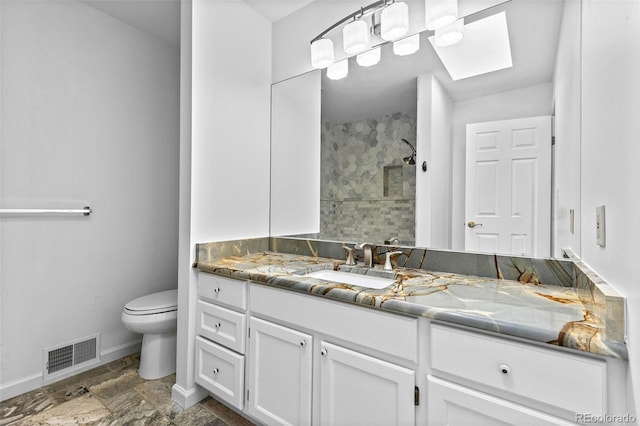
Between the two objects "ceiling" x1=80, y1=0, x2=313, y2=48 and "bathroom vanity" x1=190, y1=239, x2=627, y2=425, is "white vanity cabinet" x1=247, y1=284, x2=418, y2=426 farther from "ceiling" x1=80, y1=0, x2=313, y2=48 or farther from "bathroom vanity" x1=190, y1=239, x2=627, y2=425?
"ceiling" x1=80, y1=0, x2=313, y2=48

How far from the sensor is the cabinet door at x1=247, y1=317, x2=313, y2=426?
4.24ft

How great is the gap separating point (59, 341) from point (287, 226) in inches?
63.5

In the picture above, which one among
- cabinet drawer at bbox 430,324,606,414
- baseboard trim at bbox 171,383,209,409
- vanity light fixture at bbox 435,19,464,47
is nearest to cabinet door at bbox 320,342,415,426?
cabinet drawer at bbox 430,324,606,414

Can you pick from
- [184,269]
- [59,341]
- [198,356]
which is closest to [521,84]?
[184,269]

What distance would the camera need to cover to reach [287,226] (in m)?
2.22

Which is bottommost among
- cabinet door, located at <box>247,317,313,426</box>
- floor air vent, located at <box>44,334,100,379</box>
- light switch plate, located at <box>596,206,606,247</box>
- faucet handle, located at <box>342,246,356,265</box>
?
floor air vent, located at <box>44,334,100,379</box>

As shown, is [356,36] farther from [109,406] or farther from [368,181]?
[109,406]

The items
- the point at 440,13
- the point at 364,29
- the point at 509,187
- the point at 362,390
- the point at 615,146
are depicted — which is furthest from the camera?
the point at 364,29

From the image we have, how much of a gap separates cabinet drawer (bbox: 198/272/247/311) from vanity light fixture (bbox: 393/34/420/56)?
4.67 ft

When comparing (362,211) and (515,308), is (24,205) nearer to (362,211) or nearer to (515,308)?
(362,211)

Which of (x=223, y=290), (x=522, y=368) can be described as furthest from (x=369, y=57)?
(x=522, y=368)

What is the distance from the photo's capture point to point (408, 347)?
1025 millimetres

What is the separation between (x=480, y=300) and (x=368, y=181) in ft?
3.04

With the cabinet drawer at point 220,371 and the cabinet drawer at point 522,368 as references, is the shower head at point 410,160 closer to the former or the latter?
the cabinet drawer at point 522,368
